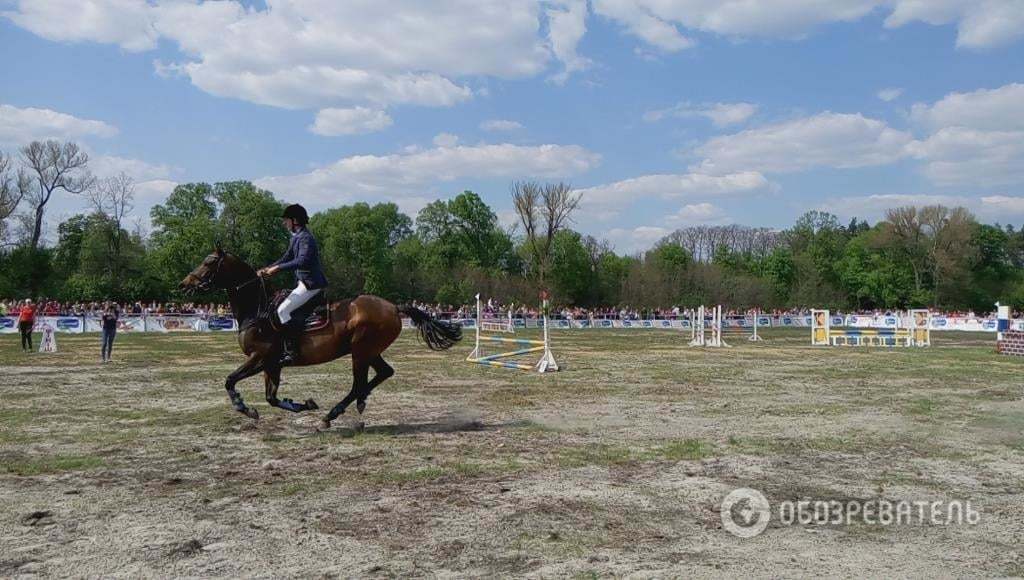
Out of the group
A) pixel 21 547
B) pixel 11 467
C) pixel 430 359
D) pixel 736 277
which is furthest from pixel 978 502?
pixel 736 277

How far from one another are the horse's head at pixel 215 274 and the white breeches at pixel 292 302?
0.79 metres

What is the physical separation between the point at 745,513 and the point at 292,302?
6.50m

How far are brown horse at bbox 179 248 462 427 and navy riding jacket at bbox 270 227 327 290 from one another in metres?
0.49

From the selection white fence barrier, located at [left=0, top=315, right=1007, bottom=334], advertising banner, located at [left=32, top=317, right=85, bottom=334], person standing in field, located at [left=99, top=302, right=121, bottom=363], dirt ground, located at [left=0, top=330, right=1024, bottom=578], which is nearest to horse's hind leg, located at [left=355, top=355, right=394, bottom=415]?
dirt ground, located at [left=0, top=330, right=1024, bottom=578]

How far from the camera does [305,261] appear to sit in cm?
998

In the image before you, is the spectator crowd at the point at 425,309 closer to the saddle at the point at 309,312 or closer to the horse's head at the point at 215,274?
the saddle at the point at 309,312

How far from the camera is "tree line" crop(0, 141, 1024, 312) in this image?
57562mm

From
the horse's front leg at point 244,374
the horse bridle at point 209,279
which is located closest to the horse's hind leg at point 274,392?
the horse's front leg at point 244,374

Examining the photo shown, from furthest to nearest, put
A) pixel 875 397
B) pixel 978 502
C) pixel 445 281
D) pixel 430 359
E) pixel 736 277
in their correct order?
1. pixel 736 277
2. pixel 445 281
3. pixel 430 359
4. pixel 875 397
5. pixel 978 502

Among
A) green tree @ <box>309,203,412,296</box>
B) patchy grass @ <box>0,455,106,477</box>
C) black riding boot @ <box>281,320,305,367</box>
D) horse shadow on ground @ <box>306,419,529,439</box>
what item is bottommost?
patchy grass @ <box>0,455,106,477</box>

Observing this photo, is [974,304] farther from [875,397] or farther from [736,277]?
[875,397]

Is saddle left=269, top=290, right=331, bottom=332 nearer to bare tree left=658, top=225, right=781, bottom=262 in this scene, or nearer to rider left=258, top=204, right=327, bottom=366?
rider left=258, top=204, right=327, bottom=366

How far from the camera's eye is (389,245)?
8556cm

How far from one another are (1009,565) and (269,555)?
16.4 ft
